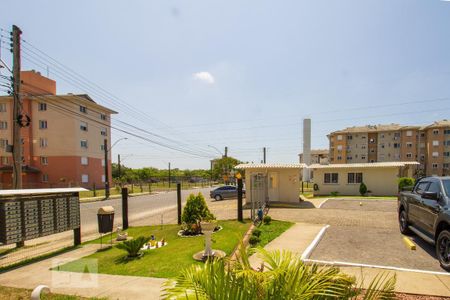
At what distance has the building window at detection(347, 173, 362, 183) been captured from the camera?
2555 centimetres

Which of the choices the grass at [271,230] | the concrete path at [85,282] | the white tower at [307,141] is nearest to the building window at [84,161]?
the white tower at [307,141]

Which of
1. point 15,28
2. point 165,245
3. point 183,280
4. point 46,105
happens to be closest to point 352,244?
point 165,245

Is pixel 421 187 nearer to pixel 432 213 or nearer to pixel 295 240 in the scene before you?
pixel 432 213

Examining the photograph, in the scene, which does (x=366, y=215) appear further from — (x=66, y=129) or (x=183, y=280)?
(x=66, y=129)

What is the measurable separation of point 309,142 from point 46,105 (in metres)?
45.9

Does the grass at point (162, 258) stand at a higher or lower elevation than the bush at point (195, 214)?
lower

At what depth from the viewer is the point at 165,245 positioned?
9133mm

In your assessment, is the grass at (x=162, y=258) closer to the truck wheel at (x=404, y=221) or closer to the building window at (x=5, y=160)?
the truck wheel at (x=404, y=221)

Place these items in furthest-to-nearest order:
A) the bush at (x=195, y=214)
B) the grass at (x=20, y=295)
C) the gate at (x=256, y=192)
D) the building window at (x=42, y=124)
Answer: the building window at (x=42, y=124)
the gate at (x=256, y=192)
the bush at (x=195, y=214)
the grass at (x=20, y=295)

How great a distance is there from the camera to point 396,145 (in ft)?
207

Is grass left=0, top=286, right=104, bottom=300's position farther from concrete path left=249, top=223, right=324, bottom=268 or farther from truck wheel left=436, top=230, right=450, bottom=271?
truck wheel left=436, top=230, right=450, bottom=271

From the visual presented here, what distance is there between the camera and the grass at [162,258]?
6.42 metres

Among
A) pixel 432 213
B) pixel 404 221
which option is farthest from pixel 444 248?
pixel 404 221

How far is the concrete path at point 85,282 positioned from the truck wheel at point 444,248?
6239 millimetres
